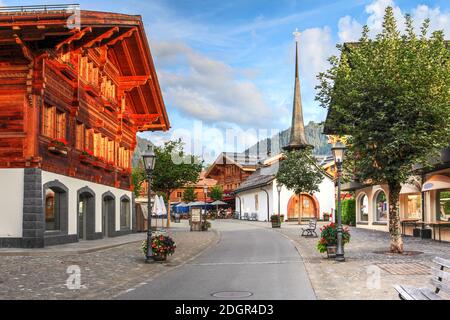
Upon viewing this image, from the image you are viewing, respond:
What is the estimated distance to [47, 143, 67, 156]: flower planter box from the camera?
20125 mm

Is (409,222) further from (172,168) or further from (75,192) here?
(172,168)

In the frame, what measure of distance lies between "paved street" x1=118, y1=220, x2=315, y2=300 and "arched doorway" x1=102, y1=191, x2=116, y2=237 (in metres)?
11.9

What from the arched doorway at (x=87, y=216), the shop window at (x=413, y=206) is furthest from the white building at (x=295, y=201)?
the arched doorway at (x=87, y=216)

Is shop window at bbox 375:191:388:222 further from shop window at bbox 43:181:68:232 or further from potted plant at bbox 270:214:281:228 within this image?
shop window at bbox 43:181:68:232

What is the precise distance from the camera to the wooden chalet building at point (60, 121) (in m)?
19.0

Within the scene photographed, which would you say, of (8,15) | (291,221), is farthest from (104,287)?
(291,221)

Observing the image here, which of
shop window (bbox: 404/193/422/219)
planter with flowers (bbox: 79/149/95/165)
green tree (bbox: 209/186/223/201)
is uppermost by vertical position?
planter with flowers (bbox: 79/149/95/165)

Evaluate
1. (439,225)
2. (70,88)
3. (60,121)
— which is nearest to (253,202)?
(439,225)

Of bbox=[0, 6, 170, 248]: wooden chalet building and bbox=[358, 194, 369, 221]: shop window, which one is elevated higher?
bbox=[0, 6, 170, 248]: wooden chalet building

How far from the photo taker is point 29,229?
19.0 m

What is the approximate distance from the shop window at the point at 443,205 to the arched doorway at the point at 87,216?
16.5 metres

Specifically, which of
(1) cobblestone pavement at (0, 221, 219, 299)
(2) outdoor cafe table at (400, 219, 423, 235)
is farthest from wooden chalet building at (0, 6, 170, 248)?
(2) outdoor cafe table at (400, 219, 423, 235)
